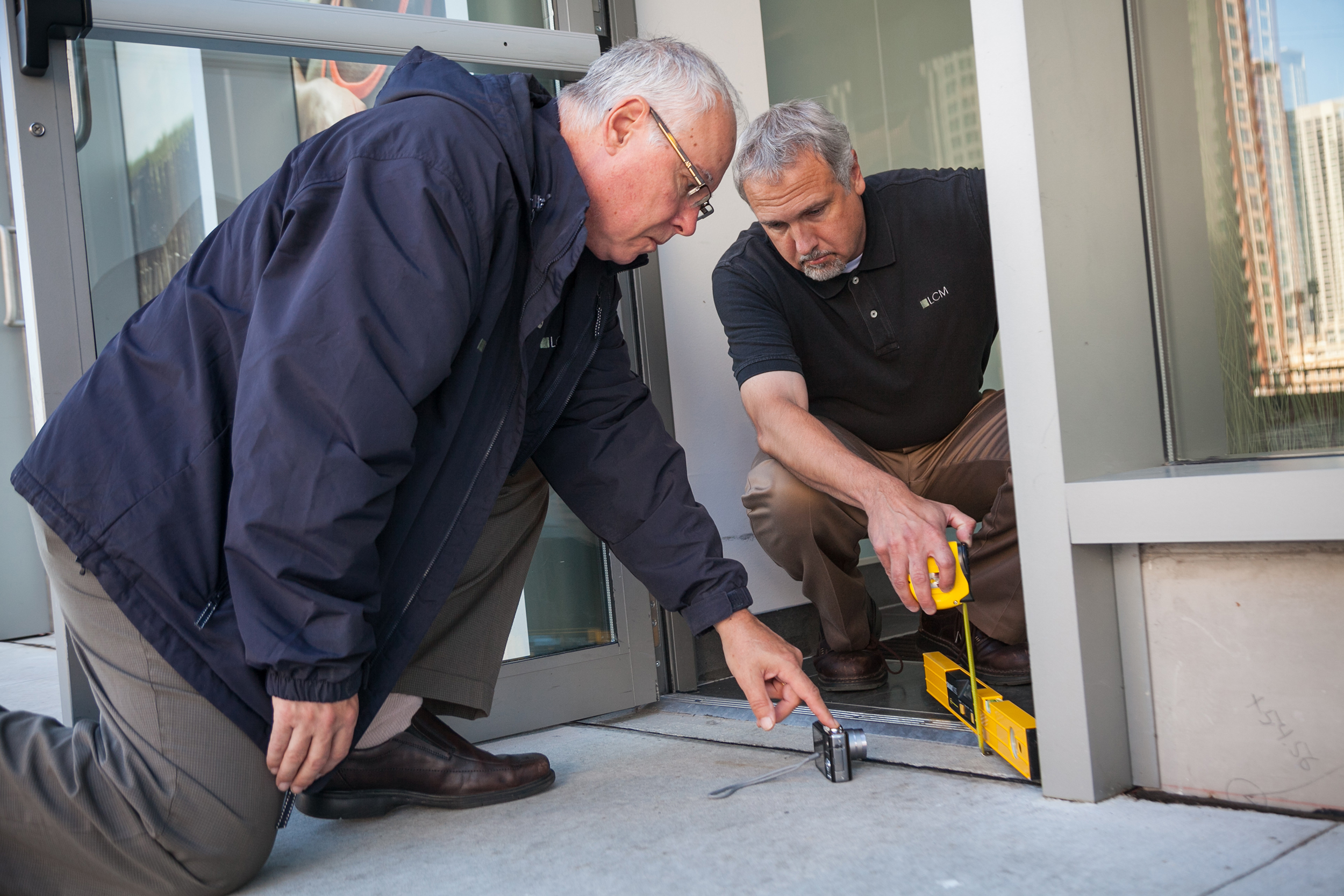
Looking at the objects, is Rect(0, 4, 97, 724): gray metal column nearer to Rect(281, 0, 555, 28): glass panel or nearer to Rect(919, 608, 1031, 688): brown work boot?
Rect(281, 0, 555, 28): glass panel

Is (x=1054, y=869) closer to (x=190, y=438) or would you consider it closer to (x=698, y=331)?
(x=190, y=438)

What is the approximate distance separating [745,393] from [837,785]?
102 cm

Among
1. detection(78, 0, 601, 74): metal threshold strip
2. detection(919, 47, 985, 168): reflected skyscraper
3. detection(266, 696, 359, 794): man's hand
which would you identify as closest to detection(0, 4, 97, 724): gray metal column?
detection(78, 0, 601, 74): metal threshold strip

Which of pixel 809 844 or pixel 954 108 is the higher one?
pixel 954 108

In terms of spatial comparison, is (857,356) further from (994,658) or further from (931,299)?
(994,658)

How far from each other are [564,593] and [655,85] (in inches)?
52.0

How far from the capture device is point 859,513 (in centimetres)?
253

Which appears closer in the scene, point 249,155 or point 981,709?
point 981,709

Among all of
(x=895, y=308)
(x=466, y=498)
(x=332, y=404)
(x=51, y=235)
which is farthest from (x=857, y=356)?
(x=51, y=235)

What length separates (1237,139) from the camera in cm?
190

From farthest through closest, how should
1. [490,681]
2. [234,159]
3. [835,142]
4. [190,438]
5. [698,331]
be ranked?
[698,331]
[835,142]
[234,159]
[490,681]
[190,438]

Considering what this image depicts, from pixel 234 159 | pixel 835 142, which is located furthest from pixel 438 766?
pixel 835 142

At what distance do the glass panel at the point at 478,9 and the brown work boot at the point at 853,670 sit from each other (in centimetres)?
168

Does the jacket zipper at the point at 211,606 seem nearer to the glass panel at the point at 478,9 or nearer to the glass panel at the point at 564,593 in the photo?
the glass panel at the point at 564,593
